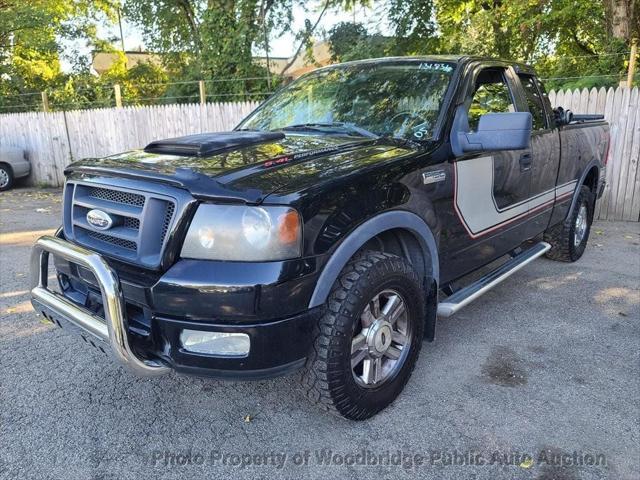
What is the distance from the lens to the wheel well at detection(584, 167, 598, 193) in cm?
544

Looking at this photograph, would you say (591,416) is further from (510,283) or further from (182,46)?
(182,46)

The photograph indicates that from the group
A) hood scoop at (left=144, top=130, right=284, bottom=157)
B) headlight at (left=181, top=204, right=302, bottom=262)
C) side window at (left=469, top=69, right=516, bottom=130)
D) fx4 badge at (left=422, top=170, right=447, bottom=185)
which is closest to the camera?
headlight at (left=181, top=204, right=302, bottom=262)

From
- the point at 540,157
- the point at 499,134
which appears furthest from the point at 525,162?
the point at 499,134

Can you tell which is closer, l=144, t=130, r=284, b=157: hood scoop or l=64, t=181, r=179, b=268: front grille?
l=64, t=181, r=179, b=268: front grille

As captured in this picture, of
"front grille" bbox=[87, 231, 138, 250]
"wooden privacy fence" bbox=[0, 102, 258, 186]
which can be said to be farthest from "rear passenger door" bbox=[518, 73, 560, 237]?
"wooden privacy fence" bbox=[0, 102, 258, 186]

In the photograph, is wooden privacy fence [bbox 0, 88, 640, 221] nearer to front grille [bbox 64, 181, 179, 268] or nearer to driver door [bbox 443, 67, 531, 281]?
driver door [bbox 443, 67, 531, 281]

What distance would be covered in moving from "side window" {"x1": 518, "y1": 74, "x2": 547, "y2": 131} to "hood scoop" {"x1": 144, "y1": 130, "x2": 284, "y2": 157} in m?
2.26

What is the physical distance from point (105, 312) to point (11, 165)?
11.6 m

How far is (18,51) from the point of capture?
70.8 ft

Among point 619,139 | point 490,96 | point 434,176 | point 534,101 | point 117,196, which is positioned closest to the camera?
point 117,196

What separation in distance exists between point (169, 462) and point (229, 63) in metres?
13.6

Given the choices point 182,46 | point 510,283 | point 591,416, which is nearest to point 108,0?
point 182,46

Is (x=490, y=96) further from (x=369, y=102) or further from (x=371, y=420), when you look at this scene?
(x=371, y=420)

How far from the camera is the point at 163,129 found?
10.6 metres
